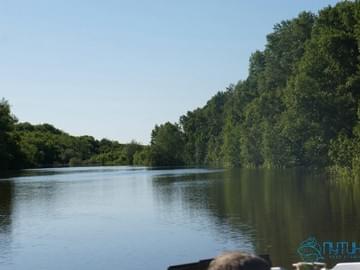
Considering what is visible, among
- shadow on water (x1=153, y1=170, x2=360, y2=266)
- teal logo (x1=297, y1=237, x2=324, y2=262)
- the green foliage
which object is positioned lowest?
teal logo (x1=297, y1=237, x2=324, y2=262)

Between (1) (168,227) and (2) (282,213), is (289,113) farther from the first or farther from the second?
(1) (168,227)

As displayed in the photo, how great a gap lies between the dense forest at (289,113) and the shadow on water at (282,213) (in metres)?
11.5

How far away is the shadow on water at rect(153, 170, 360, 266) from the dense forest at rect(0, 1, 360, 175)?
1149cm

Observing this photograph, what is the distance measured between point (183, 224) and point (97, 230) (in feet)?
11.0

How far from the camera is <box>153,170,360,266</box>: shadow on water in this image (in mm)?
18569

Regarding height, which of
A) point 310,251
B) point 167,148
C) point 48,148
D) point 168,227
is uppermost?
point 48,148

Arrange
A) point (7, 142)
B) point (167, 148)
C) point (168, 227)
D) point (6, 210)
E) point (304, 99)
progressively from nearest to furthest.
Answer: point (168, 227) < point (6, 210) < point (304, 99) < point (7, 142) < point (167, 148)

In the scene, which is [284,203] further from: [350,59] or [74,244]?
[350,59]

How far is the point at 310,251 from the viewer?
1727 cm

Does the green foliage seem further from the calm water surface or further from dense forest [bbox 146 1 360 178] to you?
the calm water surface

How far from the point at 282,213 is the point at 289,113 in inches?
1243

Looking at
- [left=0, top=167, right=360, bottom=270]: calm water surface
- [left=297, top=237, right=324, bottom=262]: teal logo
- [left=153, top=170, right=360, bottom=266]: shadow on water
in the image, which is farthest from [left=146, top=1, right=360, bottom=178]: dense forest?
[left=297, top=237, right=324, bottom=262]: teal logo

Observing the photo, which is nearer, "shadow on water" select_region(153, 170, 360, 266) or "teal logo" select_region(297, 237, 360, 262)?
"teal logo" select_region(297, 237, 360, 262)

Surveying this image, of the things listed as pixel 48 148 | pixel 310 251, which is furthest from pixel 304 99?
pixel 48 148
